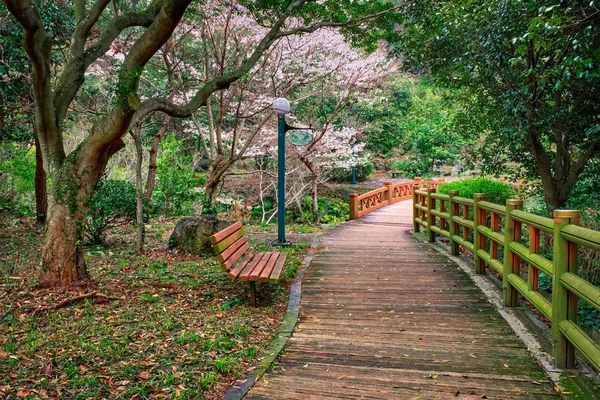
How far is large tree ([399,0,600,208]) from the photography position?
577 cm

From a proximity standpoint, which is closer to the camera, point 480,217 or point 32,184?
point 480,217

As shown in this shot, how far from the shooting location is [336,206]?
18.2 metres

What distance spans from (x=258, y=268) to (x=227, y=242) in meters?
0.49

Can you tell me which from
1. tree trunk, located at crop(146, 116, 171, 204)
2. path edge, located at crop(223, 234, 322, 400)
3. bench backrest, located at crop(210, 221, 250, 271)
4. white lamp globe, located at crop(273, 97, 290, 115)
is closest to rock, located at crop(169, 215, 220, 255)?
tree trunk, located at crop(146, 116, 171, 204)

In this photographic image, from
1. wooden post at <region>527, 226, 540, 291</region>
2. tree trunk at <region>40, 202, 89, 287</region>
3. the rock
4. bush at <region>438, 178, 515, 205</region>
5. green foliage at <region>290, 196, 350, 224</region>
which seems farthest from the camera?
green foliage at <region>290, 196, 350, 224</region>

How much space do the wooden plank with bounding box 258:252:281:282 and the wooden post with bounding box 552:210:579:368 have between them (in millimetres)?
2766

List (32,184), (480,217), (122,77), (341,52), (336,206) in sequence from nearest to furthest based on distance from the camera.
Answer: (122,77)
(480,217)
(32,184)
(341,52)
(336,206)

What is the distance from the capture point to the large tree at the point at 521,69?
5.77 meters

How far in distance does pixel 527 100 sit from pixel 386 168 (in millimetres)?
19795

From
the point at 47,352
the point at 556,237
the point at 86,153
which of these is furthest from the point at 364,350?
the point at 86,153

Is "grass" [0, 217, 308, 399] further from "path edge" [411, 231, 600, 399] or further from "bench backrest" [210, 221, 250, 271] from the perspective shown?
"path edge" [411, 231, 600, 399]

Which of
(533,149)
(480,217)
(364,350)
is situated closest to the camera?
(364,350)

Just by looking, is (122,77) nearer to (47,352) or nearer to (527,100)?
(47,352)

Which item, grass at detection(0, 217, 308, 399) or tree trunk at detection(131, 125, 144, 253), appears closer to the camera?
grass at detection(0, 217, 308, 399)
